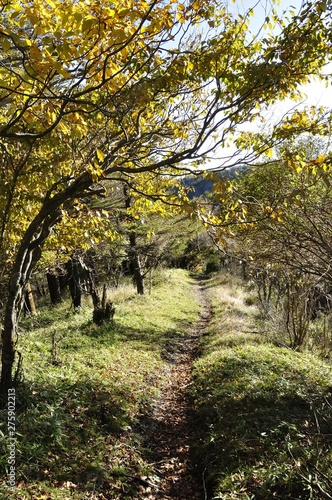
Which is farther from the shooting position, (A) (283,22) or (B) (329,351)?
(B) (329,351)

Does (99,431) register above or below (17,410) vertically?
below

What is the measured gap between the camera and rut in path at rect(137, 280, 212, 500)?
4875 millimetres

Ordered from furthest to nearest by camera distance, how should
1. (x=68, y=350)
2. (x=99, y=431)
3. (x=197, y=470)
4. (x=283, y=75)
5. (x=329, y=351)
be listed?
(x=329, y=351) < (x=68, y=350) < (x=99, y=431) < (x=197, y=470) < (x=283, y=75)

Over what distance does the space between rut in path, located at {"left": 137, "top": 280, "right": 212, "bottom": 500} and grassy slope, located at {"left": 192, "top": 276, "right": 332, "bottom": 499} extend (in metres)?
0.23

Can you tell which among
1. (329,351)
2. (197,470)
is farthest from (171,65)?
(329,351)

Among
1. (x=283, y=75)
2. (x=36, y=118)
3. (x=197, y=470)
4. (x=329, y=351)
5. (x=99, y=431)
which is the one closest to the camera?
(x=283, y=75)

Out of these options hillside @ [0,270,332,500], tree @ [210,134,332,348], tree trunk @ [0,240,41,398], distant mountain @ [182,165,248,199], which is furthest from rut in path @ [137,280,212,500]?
distant mountain @ [182,165,248,199]

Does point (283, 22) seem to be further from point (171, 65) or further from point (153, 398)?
point (153, 398)

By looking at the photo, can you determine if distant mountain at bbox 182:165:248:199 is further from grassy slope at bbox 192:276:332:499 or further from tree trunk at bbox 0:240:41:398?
grassy slope at bbox 192:276:332:499

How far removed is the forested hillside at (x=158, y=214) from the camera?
353 cm

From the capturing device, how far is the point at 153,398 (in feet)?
24.6

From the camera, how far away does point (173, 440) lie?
617cm

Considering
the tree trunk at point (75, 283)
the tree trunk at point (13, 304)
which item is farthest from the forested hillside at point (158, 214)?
the tree trunk at point (75, 283)

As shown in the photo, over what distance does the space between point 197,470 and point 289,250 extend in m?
4.32
